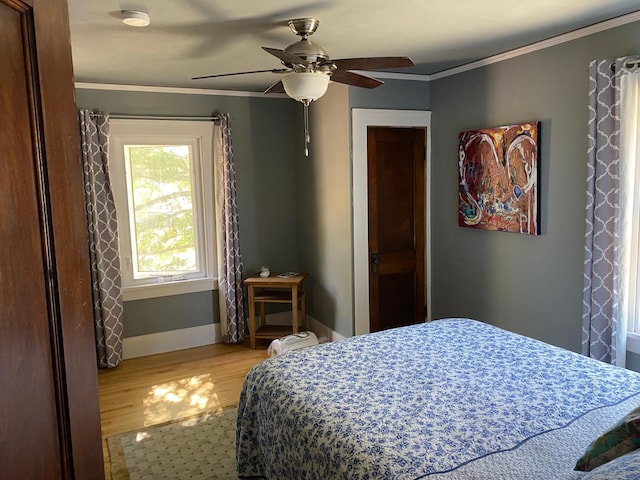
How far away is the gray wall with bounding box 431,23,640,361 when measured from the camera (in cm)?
309

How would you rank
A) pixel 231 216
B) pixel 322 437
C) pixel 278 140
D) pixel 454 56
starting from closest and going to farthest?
pixel 322 437 → pixel 454 56 → pixel 231 216 → pixel 278 140

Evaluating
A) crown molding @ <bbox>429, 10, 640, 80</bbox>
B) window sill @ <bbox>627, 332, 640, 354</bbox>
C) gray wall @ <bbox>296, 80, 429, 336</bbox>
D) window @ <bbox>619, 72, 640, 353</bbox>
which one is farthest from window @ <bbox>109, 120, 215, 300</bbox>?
window sill @ <bbox>627, 332, 640, 354</bbox>

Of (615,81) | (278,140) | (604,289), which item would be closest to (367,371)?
(604,289)

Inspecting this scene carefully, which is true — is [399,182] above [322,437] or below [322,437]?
above

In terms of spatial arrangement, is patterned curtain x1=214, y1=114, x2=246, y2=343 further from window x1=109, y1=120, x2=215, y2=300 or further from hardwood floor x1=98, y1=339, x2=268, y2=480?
hardwood floor x1=98, y1=339, x2=268, y2=480

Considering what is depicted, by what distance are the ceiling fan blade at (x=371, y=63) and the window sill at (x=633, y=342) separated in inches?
78.9

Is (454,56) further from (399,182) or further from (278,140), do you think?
(278,140)

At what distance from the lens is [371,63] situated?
240 cm

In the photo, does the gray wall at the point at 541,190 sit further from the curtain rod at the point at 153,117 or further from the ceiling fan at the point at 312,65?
the curtain rod at the point at 153,117

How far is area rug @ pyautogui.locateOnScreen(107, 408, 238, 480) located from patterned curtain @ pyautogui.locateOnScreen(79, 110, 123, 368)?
4.26 ft

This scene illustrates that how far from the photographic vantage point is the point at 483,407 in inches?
76.1

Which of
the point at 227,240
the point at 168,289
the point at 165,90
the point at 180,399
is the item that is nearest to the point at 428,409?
the point at 180,399

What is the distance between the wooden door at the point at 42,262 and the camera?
32.5 inches

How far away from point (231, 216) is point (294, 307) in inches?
41.1
